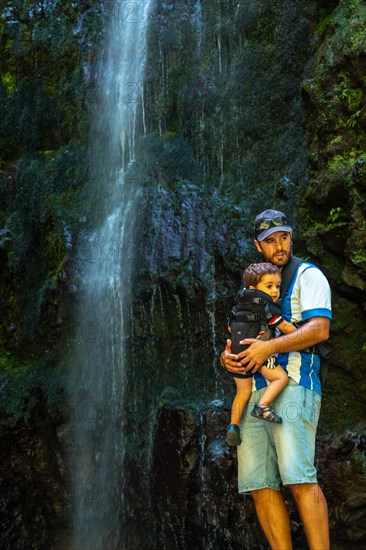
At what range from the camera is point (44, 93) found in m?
8.90

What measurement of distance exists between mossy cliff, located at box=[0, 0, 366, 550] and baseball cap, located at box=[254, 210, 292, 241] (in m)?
1.89

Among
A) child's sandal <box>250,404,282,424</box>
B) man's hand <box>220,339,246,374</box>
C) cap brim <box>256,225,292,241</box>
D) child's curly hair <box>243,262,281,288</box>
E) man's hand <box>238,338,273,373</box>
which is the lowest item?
child's sandal <box>250,404,282,424</box>

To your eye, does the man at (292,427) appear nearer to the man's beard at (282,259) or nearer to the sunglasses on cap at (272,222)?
the man's beard at (282,259)

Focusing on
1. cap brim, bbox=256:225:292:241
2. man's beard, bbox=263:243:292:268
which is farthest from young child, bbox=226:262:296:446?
cap brim, bbox=256:225:292:241

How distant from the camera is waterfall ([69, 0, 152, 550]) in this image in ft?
20.8

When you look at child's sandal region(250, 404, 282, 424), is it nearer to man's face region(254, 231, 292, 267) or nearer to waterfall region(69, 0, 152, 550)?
man's face region(254, 231, 292, 267)

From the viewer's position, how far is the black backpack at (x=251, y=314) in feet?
11.1

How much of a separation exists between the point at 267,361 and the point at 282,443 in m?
0.44

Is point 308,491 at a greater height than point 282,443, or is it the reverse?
point 282,443

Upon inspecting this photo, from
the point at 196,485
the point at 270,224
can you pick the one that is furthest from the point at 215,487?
the point at 270,224

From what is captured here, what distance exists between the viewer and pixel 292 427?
3242 mm

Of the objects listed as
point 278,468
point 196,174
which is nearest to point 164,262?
point 196,174

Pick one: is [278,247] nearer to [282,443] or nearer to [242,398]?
[242,398]

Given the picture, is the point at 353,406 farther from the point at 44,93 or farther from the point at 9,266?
the point at 44,93
